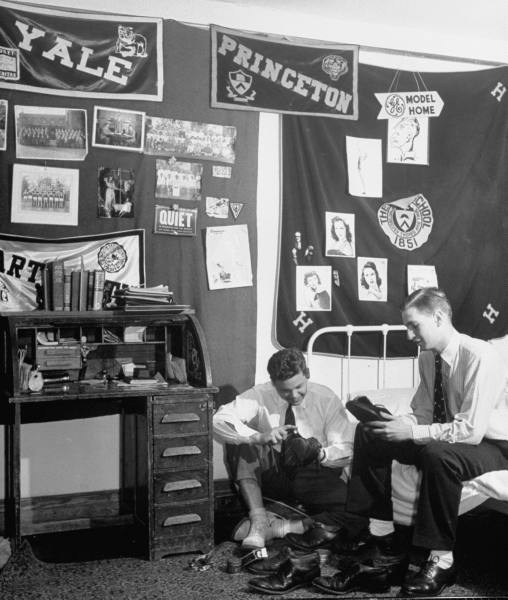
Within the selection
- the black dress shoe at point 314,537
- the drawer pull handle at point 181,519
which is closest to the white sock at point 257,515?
the black dress shoe at point 314,537

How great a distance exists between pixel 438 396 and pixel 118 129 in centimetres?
219

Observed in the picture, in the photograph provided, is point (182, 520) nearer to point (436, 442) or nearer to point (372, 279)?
point (436, 442)

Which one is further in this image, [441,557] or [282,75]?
[282,75]

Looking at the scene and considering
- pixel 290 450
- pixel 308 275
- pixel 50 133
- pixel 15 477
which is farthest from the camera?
pixel 308 275

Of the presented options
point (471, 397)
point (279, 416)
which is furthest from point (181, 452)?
point (471, 397)

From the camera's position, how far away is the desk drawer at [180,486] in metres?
3.28

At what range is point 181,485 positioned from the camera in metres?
3.31

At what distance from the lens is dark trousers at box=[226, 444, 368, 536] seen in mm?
3514

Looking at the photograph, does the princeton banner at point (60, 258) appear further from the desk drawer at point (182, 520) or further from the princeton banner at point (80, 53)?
the desk drawer at point (182, 520)

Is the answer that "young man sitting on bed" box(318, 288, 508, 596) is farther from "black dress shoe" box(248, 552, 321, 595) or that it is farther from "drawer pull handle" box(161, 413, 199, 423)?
"drawer pull handle" box(161, 413, 199, 423)

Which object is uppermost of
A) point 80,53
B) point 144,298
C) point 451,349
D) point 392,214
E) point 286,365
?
point 80,53

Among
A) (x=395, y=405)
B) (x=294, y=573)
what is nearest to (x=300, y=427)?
(x=395, y=405)

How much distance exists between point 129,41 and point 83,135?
22.8 inches

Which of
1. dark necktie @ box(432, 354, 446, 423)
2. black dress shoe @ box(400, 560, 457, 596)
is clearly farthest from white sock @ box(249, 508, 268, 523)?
dark necktie @ box(432, 354, 446, 423)
